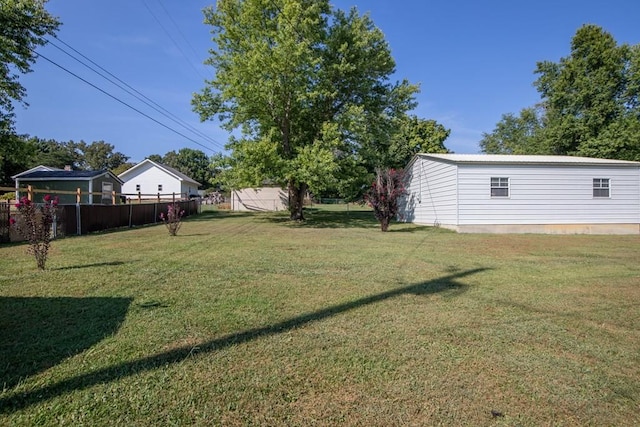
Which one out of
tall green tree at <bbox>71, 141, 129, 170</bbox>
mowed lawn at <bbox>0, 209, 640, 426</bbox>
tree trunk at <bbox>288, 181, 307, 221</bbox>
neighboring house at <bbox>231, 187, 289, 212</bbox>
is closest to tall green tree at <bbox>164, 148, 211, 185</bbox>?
tall green tree at <bbox>71, 141, 129, 170</bbox>

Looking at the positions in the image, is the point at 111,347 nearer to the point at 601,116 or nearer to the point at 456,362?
the point at 456,362

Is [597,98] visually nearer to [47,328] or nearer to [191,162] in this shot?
[47,328]

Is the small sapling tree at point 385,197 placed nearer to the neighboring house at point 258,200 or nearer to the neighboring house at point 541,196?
the neighboring house at point 541,196

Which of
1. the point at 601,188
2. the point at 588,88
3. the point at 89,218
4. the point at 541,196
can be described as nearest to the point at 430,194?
the point at 541,196

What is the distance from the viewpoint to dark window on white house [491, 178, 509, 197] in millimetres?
14633

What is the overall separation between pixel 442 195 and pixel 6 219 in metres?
15.2

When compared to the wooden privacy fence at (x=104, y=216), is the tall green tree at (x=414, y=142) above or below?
above

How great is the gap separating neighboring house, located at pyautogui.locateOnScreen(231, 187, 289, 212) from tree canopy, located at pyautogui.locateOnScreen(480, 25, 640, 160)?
22.8 meters

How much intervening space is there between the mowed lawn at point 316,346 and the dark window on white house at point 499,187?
8.40 metres

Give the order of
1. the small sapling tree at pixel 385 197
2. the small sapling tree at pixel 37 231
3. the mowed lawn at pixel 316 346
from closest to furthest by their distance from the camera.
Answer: the mowed lawn at pixel 316 346 → the small sapling tree at pixel 37 231 → the small sapling tree at pixel 385 197

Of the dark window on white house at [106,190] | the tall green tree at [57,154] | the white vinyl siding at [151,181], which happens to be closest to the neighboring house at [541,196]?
the dark window on white house at [106,190]

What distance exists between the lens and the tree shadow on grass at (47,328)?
285 centimetres

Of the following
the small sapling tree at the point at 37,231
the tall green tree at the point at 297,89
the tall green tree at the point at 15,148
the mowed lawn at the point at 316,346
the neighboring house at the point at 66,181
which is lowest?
the mowed lawn at the point at 316,346

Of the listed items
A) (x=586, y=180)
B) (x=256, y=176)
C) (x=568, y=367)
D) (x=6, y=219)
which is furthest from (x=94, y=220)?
(x=586, y=180)
